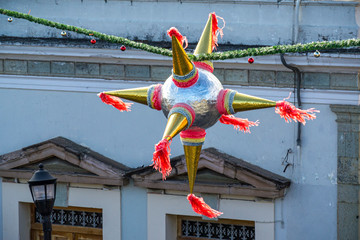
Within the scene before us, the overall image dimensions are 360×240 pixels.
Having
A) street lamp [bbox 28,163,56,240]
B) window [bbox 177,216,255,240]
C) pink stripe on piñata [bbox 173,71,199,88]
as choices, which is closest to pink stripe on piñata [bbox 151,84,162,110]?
pink stripe on piñata [bbox 173,71,199,88]

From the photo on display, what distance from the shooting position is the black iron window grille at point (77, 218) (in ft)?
43.7

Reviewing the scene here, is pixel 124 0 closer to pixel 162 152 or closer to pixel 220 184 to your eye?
pixel 220 184

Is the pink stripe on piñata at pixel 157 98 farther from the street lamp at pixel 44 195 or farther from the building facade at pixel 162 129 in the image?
the building facade at pixel 162 129

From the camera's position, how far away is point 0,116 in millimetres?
13680

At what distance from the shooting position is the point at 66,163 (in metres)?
13.0

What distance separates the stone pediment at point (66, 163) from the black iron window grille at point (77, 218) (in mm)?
631

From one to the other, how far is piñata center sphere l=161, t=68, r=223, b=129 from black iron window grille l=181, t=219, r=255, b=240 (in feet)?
20.3

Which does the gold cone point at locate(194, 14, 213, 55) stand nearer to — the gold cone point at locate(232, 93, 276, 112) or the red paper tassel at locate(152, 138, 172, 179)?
the gold cone point at locate(232, 93, 276, 112)

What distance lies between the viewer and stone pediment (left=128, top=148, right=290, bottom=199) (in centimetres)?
1185

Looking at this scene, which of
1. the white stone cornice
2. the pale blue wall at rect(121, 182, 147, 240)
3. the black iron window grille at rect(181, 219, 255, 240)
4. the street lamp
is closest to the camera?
the street lamp

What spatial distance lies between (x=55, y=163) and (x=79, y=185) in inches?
18.5

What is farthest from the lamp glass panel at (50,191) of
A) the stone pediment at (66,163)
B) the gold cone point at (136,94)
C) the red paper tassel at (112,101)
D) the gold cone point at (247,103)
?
the gold cone point at (247,103)

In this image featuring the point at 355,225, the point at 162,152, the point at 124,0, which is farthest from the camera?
the point at 124,0

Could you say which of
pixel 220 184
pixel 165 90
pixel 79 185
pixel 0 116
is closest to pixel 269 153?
pixel 220 184
